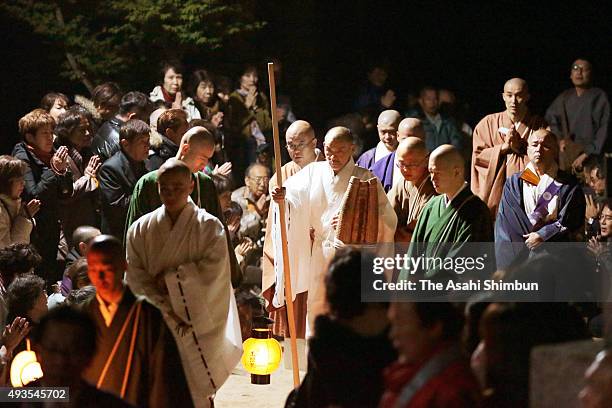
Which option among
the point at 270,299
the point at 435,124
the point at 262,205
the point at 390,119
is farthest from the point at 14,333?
the point at 435,124

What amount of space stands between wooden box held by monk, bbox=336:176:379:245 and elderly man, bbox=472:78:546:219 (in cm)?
173

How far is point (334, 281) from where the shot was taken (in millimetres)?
4617

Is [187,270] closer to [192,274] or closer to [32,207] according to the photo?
[192,274]

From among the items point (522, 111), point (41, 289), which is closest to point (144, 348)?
point (41, 289)

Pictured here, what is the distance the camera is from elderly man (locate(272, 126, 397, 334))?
25.3 feet

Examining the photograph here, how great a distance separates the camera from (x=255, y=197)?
10.4 meters

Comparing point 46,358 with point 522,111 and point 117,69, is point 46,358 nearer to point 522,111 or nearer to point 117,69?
point 522,111

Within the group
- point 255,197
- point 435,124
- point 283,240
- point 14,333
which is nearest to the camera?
point 14,333

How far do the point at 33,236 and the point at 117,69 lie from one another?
3.51 metres

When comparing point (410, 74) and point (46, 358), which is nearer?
point (46, 358)

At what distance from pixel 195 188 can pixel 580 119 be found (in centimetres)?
491

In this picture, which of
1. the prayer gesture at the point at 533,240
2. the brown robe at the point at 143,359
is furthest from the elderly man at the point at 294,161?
the brown robe at the point at 143,359

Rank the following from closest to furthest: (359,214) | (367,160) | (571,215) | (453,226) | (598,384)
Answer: (598,384), (453,226), (359,214), (571,215), (367,160)

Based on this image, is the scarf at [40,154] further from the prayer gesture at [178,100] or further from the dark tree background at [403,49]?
the dark tree background at [403,49]
